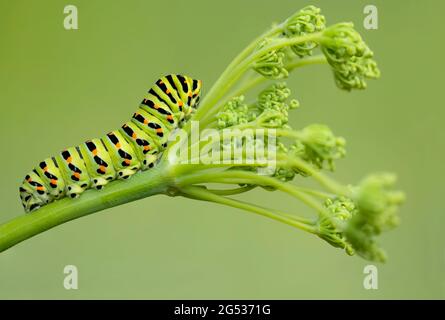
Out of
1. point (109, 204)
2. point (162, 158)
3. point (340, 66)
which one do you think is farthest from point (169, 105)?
point (340, 66)

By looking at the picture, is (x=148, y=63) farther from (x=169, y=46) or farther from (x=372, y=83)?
(x=372, y=83)

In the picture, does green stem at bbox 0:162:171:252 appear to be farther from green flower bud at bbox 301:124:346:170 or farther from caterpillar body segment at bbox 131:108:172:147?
green flower bud at bbox 301:124:346:170

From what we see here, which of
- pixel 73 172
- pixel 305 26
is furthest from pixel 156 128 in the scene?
pixel 305 26

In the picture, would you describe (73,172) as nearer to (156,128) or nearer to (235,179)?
(156,128)

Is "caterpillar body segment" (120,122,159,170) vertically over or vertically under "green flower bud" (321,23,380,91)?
under

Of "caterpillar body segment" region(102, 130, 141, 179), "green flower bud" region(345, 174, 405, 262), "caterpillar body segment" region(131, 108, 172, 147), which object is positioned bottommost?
"green flower bud" region(345, 174, 405, 262)

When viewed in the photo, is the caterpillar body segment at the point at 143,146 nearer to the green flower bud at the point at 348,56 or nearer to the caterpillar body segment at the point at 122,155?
the caterpillar body segment at the point at 122,155

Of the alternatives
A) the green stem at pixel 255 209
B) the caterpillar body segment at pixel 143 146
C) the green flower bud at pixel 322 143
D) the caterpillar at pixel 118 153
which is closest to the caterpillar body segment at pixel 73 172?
the caterpillar at pixel 118 153

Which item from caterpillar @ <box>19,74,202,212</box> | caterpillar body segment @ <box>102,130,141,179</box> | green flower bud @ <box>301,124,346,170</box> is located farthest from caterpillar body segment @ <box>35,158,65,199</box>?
green flower bud @ <box>301,124,346,170</box>
